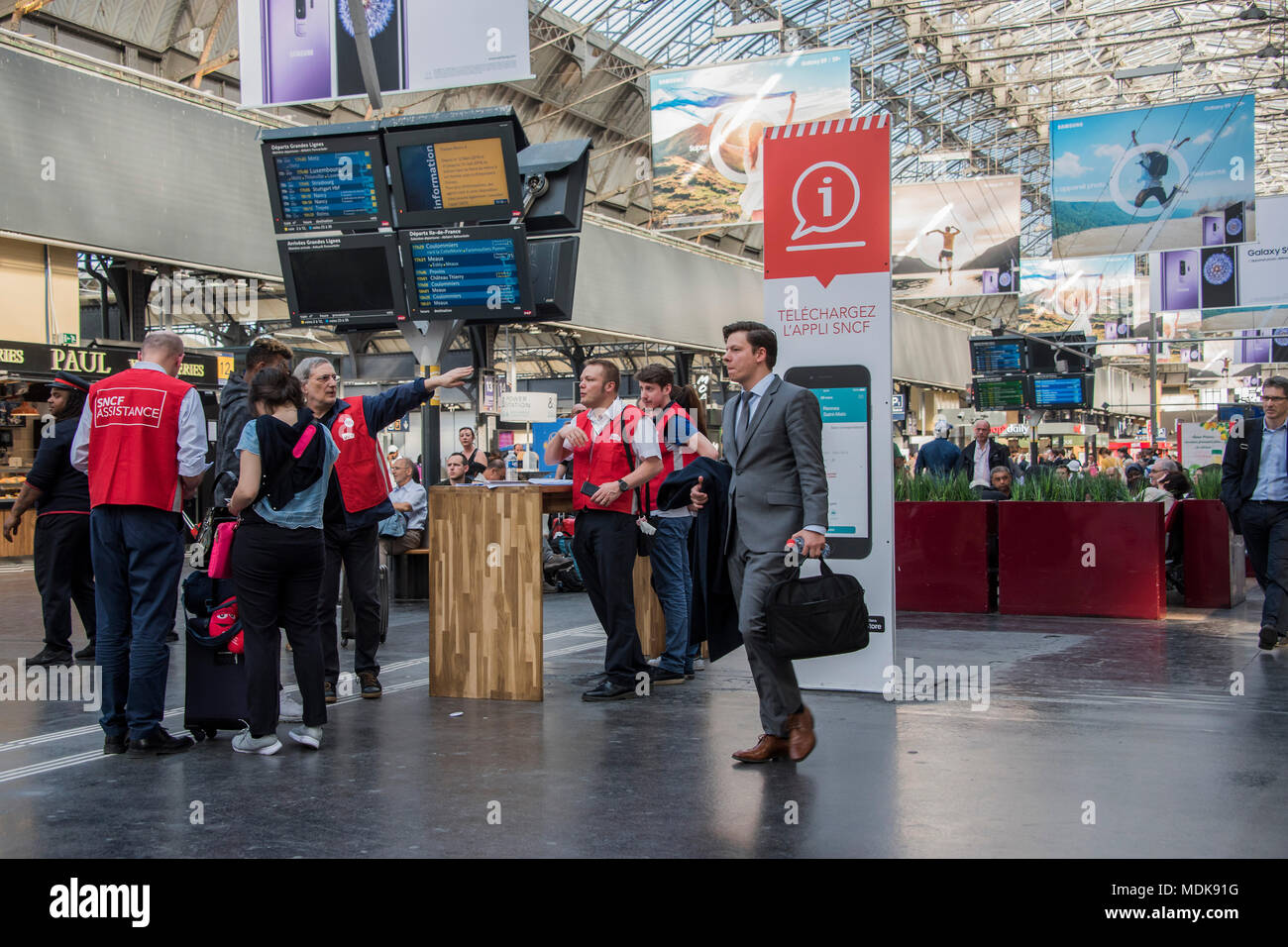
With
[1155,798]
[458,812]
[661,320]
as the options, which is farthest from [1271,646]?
[661,320]

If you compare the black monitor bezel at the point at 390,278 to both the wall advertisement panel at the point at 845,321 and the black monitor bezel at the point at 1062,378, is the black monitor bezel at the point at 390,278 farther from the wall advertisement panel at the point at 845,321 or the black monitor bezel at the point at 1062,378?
the black monitor bezel at the point at 1062,378

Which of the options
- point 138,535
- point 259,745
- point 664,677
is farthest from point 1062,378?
point 138,535

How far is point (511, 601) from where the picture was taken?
670 centimetres

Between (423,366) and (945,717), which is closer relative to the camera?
(945,717)

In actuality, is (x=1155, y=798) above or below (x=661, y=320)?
below

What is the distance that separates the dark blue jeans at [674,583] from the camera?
24.3ft

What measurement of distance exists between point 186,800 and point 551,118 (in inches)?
1052

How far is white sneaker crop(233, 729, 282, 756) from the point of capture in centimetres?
545

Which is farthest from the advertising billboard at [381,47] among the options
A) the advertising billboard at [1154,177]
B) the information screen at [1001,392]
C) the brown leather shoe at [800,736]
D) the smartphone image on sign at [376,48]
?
the information screen at [1001,392]

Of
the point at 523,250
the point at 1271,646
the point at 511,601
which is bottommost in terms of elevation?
the point at 1271,646

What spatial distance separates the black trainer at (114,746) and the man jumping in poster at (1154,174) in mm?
16726

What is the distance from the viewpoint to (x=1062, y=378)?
98.2 ft

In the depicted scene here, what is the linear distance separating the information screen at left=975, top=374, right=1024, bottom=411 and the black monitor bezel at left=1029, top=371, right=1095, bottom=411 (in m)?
0.54
